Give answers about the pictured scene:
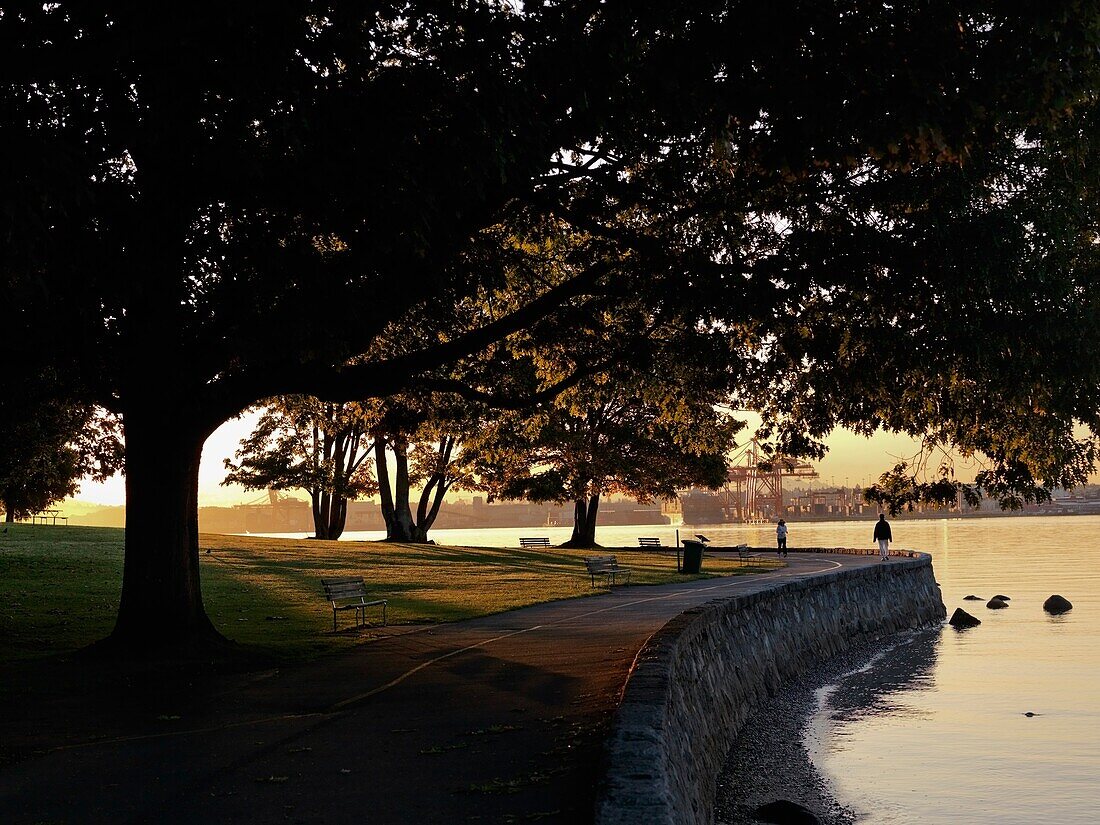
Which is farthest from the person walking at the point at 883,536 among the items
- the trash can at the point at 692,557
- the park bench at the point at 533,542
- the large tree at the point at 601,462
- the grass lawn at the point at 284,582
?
the park bench at the point at 533,542

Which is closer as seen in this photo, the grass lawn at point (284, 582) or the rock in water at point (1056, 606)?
the grass lawn at point (284, 582)

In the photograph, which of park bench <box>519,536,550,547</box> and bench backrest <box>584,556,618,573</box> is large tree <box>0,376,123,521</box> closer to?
bench backrest <box>584,556,618,573</box>

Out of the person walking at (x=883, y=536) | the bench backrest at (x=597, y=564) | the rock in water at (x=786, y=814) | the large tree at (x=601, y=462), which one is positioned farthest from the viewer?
the large tree at (x=601, y=462)

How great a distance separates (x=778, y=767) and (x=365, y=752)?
292 inches

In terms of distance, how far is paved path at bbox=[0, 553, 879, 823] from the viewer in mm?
7434

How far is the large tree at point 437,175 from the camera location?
9656 millimetres

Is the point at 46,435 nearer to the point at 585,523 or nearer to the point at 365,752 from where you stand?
the point at 365,752

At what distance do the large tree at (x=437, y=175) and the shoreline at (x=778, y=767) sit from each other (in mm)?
5415

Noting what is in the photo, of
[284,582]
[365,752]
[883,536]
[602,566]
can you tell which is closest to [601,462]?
[883,536]

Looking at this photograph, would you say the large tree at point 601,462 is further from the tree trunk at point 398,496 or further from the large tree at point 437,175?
the large tree at point 437,175

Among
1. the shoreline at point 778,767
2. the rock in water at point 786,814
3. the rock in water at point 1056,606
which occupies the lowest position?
the rock in water at point 1056,606

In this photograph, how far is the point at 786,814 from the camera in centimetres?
1156

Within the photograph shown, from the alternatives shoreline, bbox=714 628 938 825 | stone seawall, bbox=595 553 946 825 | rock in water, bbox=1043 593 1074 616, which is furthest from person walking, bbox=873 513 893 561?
shoreline, bbox=714 628 938 825

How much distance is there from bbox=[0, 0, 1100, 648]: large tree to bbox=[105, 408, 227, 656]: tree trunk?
4 centimetres
